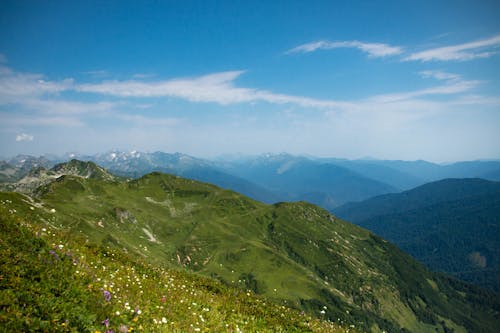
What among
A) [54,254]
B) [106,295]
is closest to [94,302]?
[106,295]

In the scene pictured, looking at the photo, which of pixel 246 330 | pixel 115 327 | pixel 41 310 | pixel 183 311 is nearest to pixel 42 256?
pixel 41 310

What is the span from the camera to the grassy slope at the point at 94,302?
26.1ft

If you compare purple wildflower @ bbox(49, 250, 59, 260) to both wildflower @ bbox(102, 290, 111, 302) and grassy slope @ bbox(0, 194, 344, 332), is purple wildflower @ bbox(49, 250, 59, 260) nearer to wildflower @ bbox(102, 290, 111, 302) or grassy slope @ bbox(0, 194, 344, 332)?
grassy slope @ bbox(0, 194, 344, 332)

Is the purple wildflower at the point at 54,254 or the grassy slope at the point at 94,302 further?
the purple wildflower at the point at 54,254

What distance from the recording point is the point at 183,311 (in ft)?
38.3

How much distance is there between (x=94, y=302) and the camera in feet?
30.1

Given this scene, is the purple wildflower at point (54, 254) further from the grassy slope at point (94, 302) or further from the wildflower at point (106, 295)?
the wildflower at point (106, 295)

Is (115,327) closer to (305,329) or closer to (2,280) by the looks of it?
(2,280)

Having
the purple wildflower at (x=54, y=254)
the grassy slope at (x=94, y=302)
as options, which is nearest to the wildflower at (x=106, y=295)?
the grassy slope at (x=94, y=302)

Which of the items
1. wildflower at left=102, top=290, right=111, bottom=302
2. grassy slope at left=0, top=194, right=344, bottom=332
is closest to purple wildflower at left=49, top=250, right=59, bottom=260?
grassy slope at left=0, top=194, right=344, bottom=332

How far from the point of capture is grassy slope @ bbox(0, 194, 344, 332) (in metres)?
7.96

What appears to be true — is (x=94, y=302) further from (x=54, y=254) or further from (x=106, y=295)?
(x=54, y=254)

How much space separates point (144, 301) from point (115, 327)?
265 cm

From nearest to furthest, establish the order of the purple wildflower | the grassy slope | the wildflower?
the grassy slope < the wildflower < the purple wildflower
